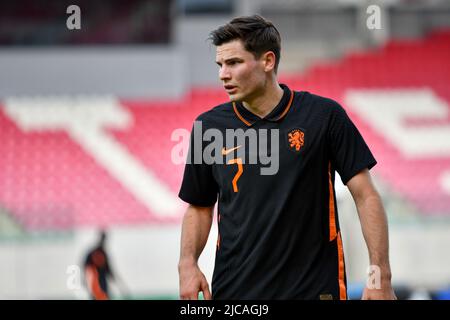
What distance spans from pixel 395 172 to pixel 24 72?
19.4 ft

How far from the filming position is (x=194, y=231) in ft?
11.1

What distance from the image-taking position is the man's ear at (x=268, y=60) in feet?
→ 11.0

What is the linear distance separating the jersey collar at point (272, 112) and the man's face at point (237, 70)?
6 cm

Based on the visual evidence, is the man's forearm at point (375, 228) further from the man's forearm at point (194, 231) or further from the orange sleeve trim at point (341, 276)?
the man's forearm at point (194, 231)

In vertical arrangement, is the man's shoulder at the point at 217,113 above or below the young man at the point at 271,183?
above

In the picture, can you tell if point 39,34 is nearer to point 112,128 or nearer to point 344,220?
point 112,128

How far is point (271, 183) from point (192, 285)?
0.46m

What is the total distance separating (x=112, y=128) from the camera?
13.8 metres

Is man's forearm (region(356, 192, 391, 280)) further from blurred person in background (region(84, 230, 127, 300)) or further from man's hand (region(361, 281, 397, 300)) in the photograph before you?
blurred person in background (region(84, 230, 127, 300))

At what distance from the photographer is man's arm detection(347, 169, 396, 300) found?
3020mm

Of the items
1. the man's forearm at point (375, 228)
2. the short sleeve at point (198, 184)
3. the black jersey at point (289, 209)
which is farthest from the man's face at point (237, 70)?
the man's forearm at point (375, 228)

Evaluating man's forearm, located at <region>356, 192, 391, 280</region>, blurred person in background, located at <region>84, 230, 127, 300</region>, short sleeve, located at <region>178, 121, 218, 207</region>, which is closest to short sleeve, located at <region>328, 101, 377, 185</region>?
man's forearm, located at <region>356, 192, 391, 280</region>

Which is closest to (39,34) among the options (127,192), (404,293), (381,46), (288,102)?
(127,192)

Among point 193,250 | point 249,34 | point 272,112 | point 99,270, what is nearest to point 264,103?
point 272,112
